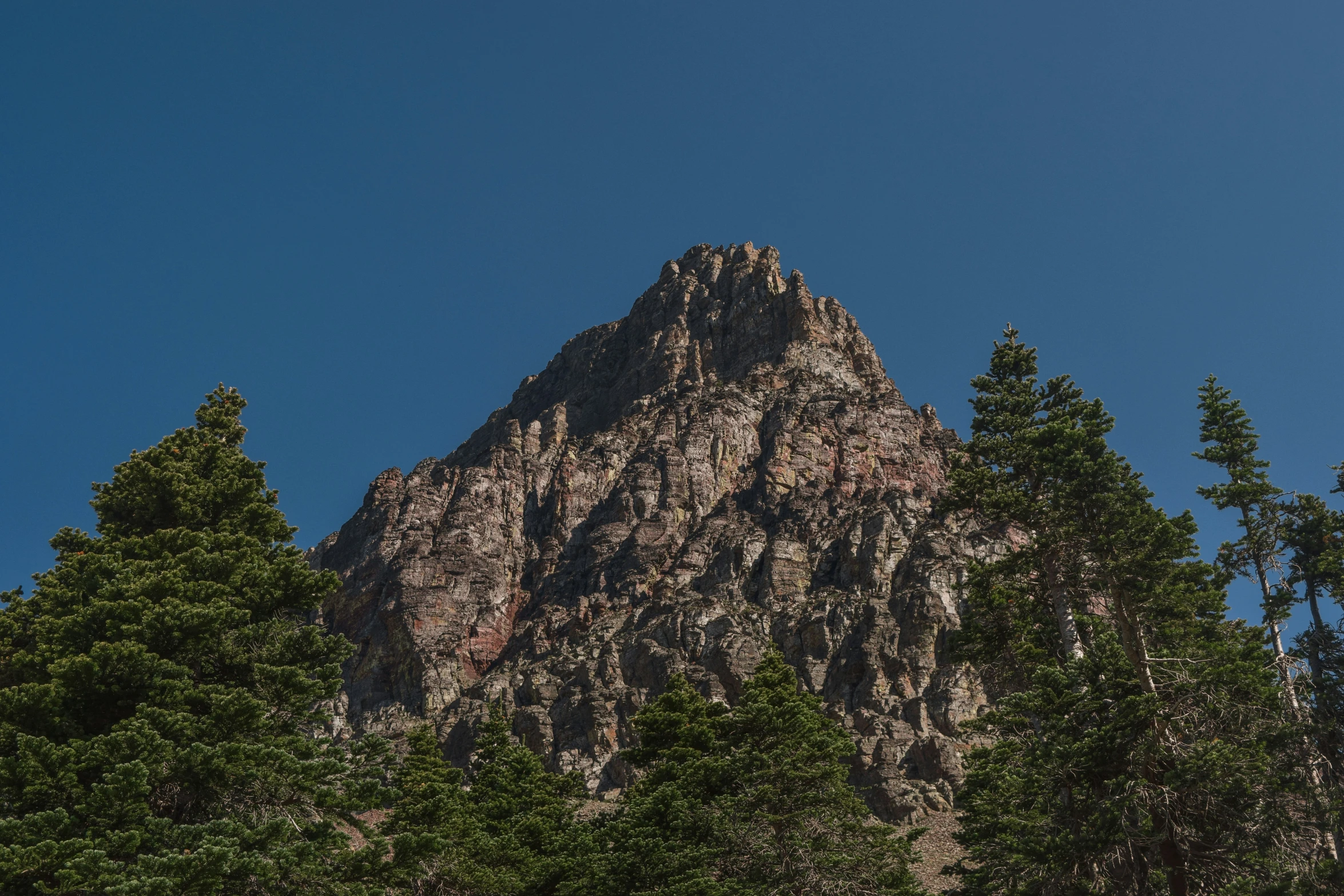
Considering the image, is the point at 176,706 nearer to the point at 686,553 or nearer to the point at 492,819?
the point at 492,819

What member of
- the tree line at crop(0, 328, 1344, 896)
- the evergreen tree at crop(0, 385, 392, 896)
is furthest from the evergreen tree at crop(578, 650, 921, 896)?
the evergreen tree at crop(0, 385, 392, 896)

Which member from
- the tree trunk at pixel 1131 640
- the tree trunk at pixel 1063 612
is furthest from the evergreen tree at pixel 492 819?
the tree trunk at pixel 1131 640

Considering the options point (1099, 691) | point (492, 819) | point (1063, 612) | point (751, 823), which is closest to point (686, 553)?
point (492, 819)

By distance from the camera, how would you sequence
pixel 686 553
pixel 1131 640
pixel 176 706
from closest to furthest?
pixel 176 706 < pixel 1131 640 < pixel 686 553

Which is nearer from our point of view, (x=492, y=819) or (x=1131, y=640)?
(x=1131, y=640)

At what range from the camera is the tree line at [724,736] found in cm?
1852

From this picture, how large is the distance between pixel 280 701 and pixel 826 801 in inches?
Result: 676

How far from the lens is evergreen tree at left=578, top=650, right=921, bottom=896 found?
2806 centimetres

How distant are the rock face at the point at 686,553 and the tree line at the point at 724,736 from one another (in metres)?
43.8

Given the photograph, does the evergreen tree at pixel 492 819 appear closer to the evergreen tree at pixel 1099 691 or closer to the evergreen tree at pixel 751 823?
the evergreen tree at pixel 751 823

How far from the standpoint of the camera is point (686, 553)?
12862 cm

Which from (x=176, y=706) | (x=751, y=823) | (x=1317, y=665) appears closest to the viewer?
(x=176, y=706)

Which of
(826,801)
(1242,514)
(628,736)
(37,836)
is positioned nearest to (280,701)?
(37,836)

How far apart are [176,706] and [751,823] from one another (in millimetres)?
17154
